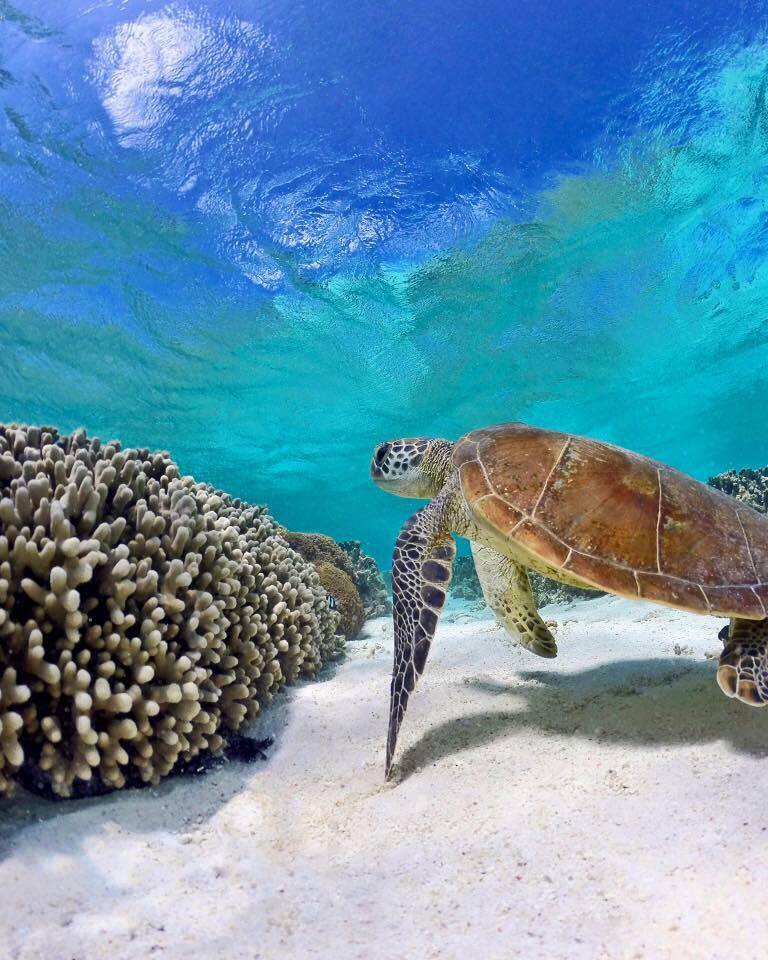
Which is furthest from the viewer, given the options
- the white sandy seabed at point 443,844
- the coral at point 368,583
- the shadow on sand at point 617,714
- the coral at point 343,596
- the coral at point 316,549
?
the coral at point 368,583

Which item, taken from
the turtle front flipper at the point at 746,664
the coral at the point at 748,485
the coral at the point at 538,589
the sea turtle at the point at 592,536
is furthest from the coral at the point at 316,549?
the coral at the point at 748,485

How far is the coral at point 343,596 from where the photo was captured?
22.7ft

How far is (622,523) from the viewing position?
10.1 ft

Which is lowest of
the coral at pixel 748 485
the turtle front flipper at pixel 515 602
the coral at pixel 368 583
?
the turtle front flipper at pixel 515 602

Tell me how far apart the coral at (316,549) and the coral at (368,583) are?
1.09m

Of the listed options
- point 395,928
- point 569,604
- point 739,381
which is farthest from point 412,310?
point 739,381

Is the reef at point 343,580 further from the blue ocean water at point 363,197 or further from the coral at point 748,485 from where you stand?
the blue ocean water at point 363,197

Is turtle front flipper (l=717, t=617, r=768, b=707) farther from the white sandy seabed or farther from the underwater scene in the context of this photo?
the white sandy seabed

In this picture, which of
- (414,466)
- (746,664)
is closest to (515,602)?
(414,466)

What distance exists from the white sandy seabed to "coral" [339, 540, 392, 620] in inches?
254

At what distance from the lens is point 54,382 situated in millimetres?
19109

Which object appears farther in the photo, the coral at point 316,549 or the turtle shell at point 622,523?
the coral at point 316,549

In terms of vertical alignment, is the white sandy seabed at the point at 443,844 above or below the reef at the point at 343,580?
below

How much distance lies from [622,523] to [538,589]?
7.99 meters
